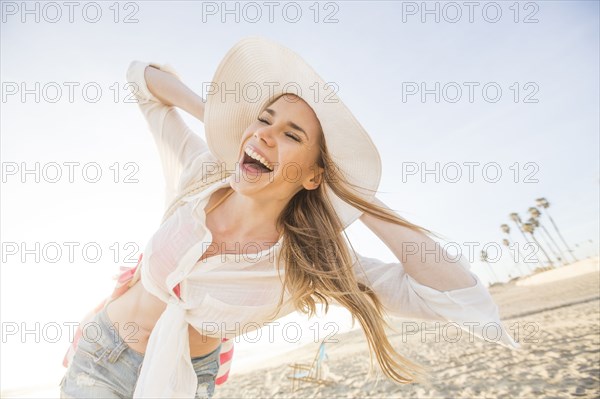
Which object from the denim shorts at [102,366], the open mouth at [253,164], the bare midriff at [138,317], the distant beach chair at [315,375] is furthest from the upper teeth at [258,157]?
the distant beach chair at [315,375]

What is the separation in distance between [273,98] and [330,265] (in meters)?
1.35

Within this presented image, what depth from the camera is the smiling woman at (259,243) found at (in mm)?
2180

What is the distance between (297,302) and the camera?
247cm

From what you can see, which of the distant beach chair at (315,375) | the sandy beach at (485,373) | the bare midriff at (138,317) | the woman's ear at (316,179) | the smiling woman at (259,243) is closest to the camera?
the smiling woman at (259,243)

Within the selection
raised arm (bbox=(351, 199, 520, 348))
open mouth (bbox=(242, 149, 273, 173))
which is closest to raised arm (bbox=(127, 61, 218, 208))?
open mouth (bbox=(242, 149, 273, 173))

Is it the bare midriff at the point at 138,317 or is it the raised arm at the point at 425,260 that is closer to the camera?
the raised arm at the point at 425,260

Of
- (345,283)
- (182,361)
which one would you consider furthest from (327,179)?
(182,361)

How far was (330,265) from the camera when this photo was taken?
257 cm

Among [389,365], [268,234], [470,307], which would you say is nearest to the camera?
[470,307]

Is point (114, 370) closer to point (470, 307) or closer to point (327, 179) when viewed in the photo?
point (327, 179)

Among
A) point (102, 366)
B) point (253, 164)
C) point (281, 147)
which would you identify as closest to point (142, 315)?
point (102, 366)

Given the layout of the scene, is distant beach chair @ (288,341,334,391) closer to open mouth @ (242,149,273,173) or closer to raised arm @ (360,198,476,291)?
raised arm @ (360,198,476,291)

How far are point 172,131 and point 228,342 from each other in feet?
5.58

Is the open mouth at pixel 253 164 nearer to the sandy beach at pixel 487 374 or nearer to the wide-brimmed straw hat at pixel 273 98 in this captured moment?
the wide-brimmed straw hat at pixel 273 98
